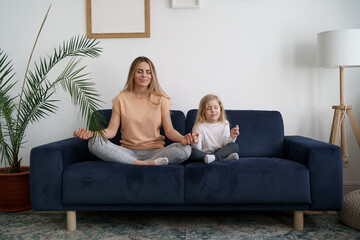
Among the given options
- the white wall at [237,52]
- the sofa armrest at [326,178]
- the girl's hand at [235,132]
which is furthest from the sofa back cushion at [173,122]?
the sofa armrest at [326,178]

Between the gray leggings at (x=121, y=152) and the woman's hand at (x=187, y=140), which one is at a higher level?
the woman's hand at (x=187, y=140)

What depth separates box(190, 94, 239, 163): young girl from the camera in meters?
2.21

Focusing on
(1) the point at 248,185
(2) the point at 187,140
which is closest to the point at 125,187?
(2) the point at 187,140

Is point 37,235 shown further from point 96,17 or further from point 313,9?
point 313,9

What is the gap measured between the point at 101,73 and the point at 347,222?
2218 millimetres

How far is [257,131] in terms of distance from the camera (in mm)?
2480

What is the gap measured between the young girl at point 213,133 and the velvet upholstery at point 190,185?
27 centimetres

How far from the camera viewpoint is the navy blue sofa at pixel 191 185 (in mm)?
1896

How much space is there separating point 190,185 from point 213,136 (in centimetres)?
54

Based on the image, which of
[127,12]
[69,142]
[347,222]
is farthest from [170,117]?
[347,222]

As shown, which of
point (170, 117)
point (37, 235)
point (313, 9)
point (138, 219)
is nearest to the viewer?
point (37, 235)

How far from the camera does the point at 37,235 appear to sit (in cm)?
190

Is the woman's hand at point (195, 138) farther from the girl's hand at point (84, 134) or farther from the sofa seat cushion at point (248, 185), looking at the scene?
the girl's hand at point (84, 134)

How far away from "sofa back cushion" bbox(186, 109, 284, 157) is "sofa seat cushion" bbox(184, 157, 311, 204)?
0.52 meters
